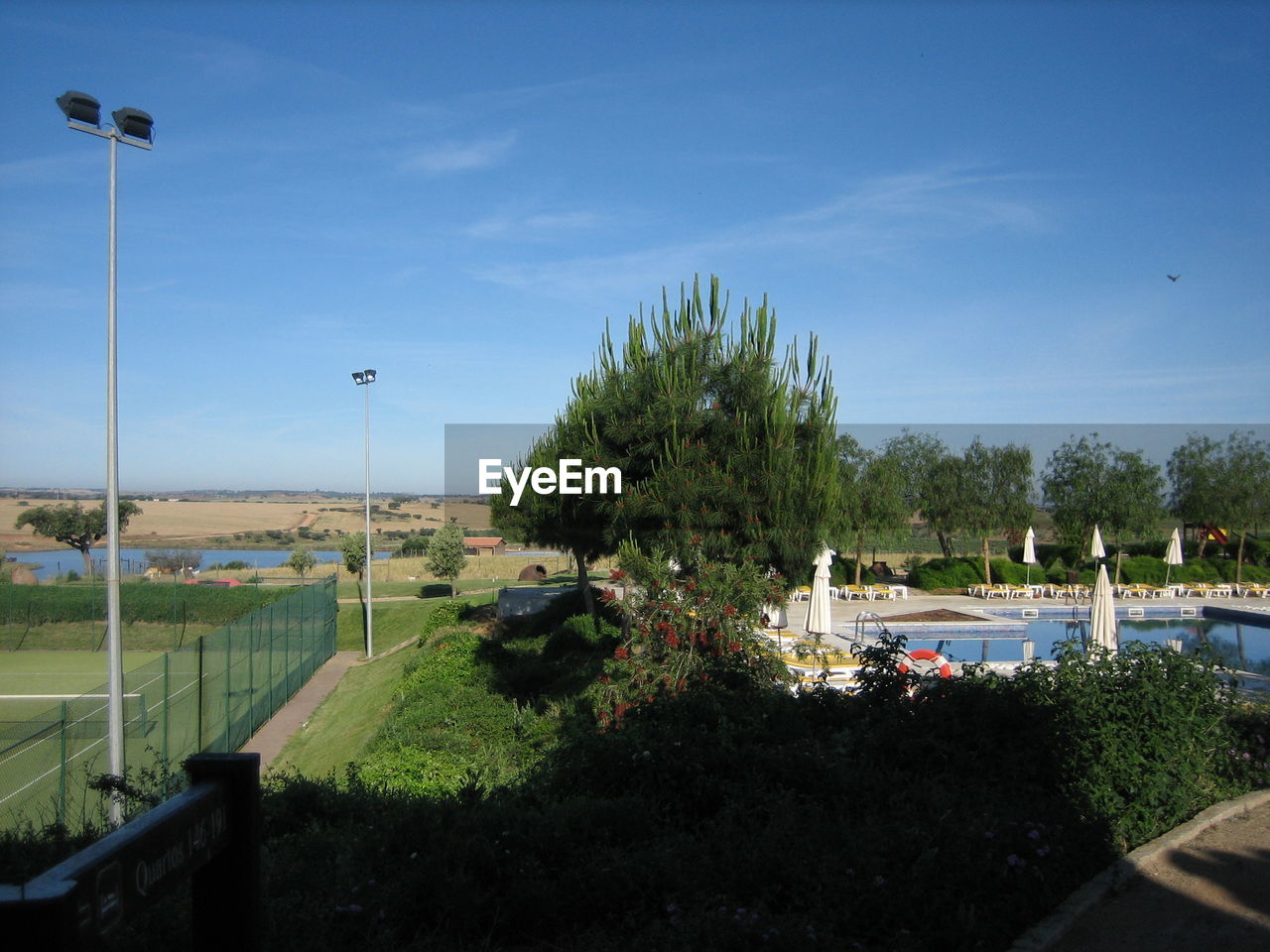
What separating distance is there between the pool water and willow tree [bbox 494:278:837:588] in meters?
8.98

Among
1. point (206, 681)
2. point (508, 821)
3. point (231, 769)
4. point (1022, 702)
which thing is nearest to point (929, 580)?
point (206, 681)

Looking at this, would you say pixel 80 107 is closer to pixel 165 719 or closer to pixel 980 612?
pixel 165 719

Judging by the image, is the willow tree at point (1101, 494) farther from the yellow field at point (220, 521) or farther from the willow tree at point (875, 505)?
the yellow field at point (220, 521)

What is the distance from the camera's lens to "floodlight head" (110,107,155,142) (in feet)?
35.2

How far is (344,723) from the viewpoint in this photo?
20.1 meters

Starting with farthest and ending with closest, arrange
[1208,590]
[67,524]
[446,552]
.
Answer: [67,524], [446,552], [1208,590]

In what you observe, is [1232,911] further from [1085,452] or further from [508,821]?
[1085,452]

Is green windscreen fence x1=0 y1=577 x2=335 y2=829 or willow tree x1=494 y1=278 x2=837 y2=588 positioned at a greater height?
willow tree x1=494 y1=278 x2=837 y2=588

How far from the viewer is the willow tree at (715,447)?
14.1 meters

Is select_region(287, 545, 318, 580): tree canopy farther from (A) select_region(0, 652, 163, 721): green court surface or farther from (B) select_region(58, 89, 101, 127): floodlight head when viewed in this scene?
(B) select_region(58, 89, 101, 127): floodlight head

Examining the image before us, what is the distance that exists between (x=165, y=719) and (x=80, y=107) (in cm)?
819

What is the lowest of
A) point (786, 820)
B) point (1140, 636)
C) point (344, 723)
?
point (344, 723)

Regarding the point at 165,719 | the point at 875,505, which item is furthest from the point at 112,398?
the point at 875,505

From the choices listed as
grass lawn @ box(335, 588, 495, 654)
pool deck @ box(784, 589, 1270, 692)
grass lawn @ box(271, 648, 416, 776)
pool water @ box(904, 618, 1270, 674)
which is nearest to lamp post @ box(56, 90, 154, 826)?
grass lawn @ box(271, 648, 416, 776)
